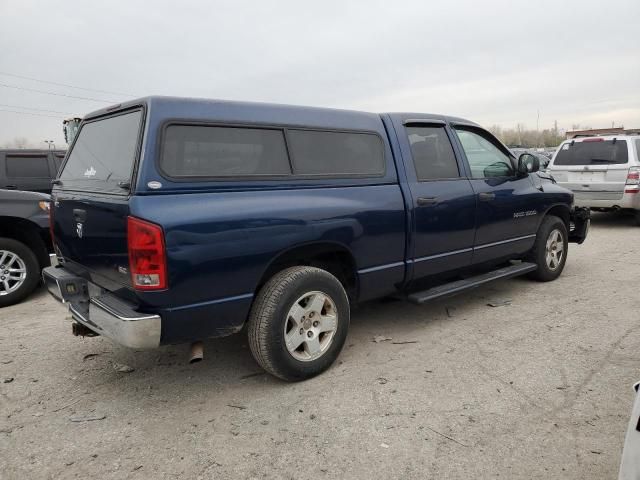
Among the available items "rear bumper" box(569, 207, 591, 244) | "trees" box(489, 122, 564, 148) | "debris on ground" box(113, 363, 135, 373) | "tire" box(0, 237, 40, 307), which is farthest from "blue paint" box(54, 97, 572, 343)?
"trees" box(489, 122, 564, 148)

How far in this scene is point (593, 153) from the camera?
984 centimetres

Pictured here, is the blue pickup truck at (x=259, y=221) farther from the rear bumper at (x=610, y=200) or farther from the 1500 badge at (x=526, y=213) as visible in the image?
the rear bumper at (x=610, y=200)

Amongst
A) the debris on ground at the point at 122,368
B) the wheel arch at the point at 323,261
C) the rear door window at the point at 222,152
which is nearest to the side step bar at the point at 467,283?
the wheel arch at the point at 323,261

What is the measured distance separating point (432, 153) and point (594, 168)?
6928mm

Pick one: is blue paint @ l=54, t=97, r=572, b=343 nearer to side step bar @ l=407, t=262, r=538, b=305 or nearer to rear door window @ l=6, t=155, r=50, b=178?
side step bar @ l=407, t=262, r=538, b=305

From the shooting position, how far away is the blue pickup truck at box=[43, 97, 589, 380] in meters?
2.78

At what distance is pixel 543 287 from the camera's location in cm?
557

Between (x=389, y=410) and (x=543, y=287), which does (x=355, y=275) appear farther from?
(x=543, y=287)

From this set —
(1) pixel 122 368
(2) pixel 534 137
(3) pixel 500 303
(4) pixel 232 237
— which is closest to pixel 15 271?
(1) pixel 122 368

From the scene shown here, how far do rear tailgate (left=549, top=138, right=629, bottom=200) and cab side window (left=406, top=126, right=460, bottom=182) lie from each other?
21.8 ft

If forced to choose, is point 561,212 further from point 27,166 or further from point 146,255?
point 27,166

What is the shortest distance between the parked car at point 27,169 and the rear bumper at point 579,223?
324 inches

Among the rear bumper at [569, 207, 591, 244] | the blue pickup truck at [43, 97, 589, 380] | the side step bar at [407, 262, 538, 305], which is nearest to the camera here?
the blue pickup truck at [43, 97, 589, 380]

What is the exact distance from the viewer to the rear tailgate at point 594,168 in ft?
30.9
